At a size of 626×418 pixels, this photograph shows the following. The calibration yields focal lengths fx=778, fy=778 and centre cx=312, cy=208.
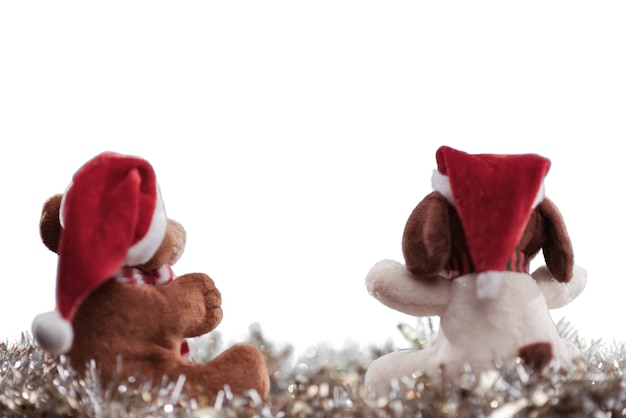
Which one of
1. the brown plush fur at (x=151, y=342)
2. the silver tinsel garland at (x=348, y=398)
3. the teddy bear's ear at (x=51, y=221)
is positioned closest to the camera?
the silver tinsel garland at (x=348, y=398)

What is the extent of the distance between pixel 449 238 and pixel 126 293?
40cm

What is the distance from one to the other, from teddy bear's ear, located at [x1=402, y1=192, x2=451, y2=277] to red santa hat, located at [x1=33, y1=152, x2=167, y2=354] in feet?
1.01

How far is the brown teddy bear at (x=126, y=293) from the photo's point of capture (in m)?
0.87

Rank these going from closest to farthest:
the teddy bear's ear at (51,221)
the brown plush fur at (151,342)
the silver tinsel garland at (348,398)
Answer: the silver tinsel garland at (348,398)
the brown plush fur at (151,342)
the teddy bear's ear at (51,221)

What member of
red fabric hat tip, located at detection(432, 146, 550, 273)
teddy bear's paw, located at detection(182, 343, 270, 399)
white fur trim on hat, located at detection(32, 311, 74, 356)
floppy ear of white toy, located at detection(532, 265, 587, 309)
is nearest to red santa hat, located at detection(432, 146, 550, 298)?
red fabric hat tip, located at detection(432, 146, 550, 273)

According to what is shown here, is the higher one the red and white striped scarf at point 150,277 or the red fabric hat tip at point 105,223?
the red fabric hat tip at point 105,223

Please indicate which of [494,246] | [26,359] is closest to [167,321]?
[26,359]

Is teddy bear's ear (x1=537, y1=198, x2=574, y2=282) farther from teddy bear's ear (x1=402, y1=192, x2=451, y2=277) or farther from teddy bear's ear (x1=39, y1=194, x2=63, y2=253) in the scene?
teddy bear's ear (x1=39, y1=194, x2=63, y2=253)

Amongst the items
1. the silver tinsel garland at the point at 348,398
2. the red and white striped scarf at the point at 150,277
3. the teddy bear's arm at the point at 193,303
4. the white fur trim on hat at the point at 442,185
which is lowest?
the silver tinsel garland at the point at 348,398

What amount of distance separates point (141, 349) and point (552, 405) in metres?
0.46

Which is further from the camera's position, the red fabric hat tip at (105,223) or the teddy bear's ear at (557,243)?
the teddy bear's ear at (557,243)

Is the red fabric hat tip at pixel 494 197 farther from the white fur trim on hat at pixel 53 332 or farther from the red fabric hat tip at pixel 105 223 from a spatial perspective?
the white fur trim on hat at pixel 53 332

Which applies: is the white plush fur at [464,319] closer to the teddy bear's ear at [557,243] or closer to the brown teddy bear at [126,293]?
the teddy bear's ear at [557,243]

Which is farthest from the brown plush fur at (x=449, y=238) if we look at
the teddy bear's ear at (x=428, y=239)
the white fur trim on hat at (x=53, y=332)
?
the white fur trim on hat at (x=53, y=332)
